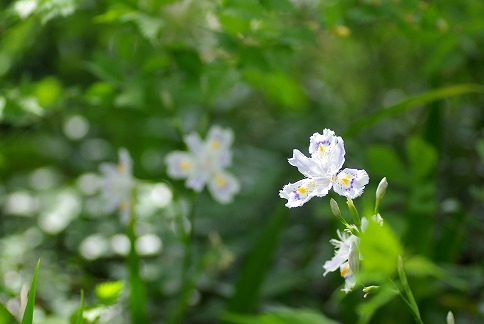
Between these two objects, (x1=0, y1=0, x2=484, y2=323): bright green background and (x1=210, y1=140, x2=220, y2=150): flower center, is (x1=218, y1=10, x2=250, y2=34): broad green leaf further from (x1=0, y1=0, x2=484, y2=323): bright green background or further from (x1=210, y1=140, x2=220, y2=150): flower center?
(x1=210, y1=140, x2=220, y2=150): flower center

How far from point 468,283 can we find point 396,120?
0.96 m

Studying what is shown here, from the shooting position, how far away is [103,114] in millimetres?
2447

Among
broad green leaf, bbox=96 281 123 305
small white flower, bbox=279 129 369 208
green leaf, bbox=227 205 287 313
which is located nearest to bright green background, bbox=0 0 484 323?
green leaf, bbox=227 205 287 313

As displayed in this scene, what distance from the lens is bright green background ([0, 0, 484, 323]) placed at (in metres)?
1.44

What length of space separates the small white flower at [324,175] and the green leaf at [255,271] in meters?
0.62

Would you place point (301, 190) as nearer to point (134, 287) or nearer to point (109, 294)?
point (109, 294)

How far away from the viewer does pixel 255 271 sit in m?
1.54

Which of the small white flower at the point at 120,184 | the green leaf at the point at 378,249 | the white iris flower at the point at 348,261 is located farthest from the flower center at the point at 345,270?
the small white flower at the point at 120,184

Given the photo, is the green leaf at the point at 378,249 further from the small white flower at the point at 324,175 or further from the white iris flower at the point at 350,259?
the small white flower at the point at 324,175

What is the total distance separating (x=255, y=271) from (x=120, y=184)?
0.40 metres

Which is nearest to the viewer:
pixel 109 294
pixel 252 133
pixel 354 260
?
pixel 354 260

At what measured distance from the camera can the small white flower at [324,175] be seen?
34.2 inches

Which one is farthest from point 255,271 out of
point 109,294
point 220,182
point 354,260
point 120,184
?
point 354,260

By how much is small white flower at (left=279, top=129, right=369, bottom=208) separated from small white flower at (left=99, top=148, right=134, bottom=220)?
750mm
